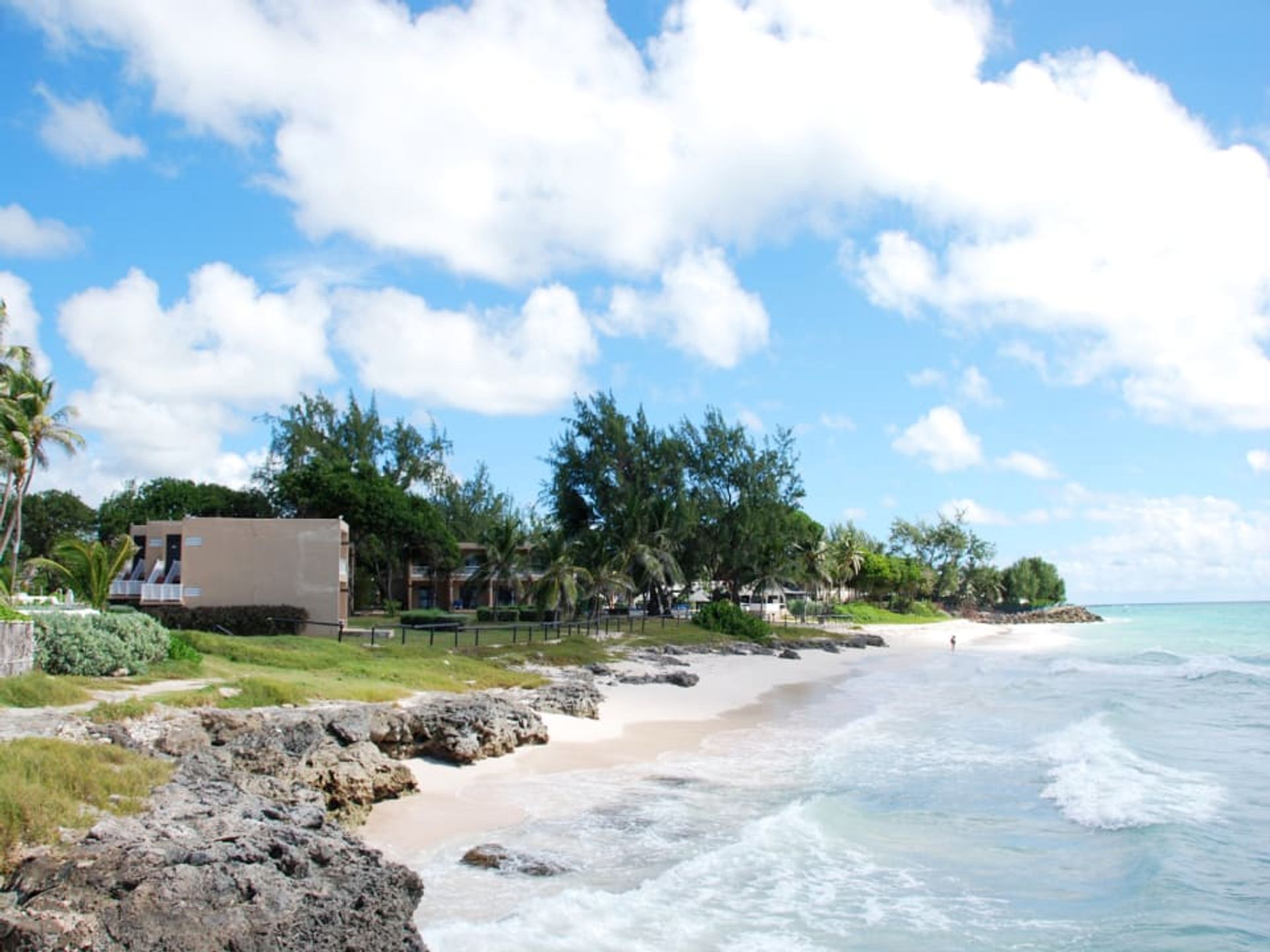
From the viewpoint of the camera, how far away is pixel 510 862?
11172mm

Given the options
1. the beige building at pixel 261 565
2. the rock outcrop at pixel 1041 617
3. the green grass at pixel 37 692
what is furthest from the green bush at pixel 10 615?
the rock outcrop at pixel 1041 617

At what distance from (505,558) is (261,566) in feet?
65.1

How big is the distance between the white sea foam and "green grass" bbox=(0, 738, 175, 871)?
1304 cm

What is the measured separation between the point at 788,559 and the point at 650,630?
23.2 m

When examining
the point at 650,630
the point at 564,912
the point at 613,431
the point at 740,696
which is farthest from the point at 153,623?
the point at 613,431

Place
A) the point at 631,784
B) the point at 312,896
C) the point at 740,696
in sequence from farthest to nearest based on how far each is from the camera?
the point at 740,696, the point at 631,784, the point at 312,896

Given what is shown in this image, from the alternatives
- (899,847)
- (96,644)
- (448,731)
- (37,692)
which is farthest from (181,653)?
(899,847)

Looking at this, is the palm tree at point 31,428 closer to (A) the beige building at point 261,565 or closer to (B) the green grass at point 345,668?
(A) the beige building at point 261,565

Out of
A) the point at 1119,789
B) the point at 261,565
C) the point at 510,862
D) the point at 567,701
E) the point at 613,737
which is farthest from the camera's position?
the point at 261,565

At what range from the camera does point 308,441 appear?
219 feet

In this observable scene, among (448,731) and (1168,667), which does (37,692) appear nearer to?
(448,731)

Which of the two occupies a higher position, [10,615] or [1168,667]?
[10,615]

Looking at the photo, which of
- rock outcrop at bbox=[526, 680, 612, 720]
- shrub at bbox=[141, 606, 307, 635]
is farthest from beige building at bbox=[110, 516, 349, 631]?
rock outcrop at bbox=[526, 680, 612, 720]

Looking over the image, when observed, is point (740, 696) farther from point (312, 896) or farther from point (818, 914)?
point (312, 896)
